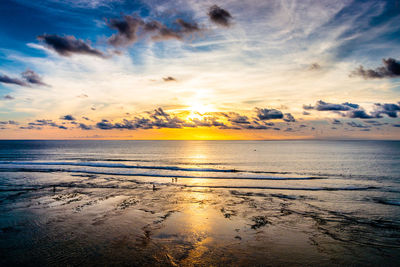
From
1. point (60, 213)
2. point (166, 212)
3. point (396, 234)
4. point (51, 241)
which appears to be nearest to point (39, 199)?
point (60, 213)

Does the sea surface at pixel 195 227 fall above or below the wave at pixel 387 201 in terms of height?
above

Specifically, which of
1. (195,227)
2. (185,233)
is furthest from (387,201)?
(185,233)

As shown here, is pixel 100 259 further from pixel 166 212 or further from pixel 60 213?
→ pixel 60 213

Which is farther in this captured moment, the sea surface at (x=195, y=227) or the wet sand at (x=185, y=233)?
the sea surface at (x=195, y=227)

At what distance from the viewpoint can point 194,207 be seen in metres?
19.4

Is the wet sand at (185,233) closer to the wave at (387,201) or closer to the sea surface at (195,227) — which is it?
the sea surface at (195,227)

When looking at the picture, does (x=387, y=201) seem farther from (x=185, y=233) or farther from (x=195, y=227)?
(x=185, y=233)

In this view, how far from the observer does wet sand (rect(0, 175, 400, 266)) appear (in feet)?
35.1

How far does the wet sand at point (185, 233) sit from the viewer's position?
35.1 ft

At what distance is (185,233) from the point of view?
44.9 ft

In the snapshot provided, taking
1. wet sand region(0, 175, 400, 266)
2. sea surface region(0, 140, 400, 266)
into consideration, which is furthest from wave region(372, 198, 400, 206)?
wet sand region(0, 175, 400, 266)

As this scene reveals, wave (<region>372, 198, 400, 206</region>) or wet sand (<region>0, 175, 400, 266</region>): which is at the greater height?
wet sand (<region>0, 175, 400, 266</region>)

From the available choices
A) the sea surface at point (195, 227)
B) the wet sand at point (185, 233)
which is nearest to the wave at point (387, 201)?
the sea surface at point (195, 227)

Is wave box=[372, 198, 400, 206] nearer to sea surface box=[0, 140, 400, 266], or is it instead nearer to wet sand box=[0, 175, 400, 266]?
sea surface box=[0, 140, 400, 266]
